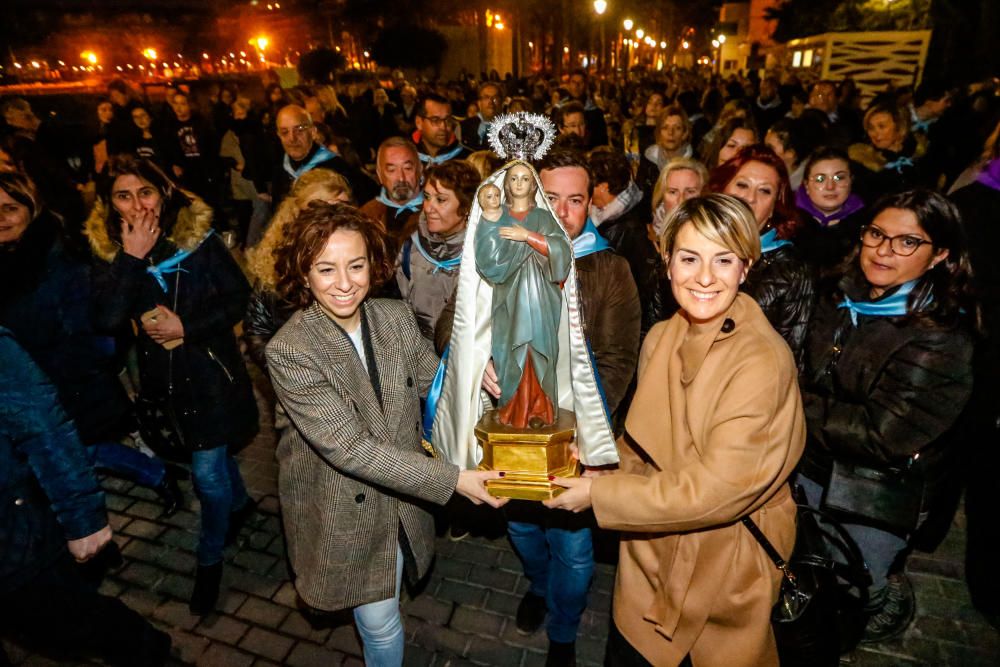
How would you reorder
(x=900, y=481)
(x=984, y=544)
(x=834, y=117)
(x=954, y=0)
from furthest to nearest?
(x=954, y=0)
(x=834, y=117)
(x=984, y=544)
(x=900, y=481)

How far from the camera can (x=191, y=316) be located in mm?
3363

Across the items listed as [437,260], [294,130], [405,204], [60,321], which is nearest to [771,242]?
[437,260]

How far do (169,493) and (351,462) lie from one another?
3.08 metres

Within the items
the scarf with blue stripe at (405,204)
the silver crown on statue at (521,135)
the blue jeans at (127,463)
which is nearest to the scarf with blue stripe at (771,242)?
the silver crown on statue at (521,135)

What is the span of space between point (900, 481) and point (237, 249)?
31.8 ft

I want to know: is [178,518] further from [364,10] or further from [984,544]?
[364,10]

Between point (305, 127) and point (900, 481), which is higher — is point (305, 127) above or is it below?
above

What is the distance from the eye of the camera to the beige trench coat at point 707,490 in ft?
5.97

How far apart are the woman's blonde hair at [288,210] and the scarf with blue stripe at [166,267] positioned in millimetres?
359

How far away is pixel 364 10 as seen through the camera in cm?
2952

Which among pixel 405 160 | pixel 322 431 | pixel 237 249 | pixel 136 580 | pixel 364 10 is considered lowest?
pixel 136 580

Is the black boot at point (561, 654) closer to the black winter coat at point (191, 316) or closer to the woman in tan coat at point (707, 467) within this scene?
the woman in tan coat at point (707, 467)

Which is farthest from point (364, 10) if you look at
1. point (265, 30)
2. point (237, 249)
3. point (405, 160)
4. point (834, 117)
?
point (405, 160)

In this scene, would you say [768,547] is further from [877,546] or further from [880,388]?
[877,546]
